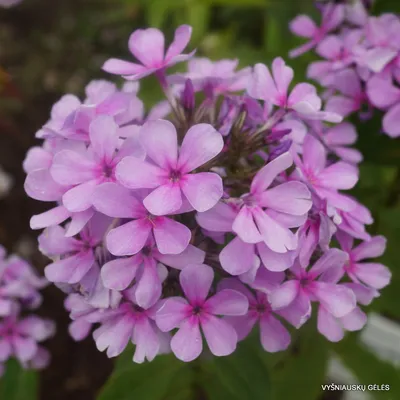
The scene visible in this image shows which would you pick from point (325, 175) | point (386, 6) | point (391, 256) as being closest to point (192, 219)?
point (325, 175)

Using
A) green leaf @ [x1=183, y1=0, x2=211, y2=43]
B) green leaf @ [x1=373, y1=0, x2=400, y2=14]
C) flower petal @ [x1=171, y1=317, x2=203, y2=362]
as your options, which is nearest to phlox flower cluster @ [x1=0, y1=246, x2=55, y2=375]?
flower petal @ [x1=171, y1=317, x2=203, y2=362]

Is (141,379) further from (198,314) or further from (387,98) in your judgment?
(387,98)

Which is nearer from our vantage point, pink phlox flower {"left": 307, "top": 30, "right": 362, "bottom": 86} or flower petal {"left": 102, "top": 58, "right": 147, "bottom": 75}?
flower petal {"left": 102, "top": 58, "right": 147, "bottom": 75}

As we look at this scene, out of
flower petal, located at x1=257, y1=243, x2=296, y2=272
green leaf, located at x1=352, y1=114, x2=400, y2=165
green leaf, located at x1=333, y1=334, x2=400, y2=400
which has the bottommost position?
green leaf, located at x1=333, y1=334, x2=400, y2=400

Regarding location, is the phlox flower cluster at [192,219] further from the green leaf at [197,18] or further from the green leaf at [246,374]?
the green leaf at [197,18]

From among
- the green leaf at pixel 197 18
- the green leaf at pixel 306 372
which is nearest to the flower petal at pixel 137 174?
the green leaf at pixel 306 372

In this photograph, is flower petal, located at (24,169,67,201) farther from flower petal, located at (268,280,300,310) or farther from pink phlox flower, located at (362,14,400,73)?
pink phlox flower, located at (362,14,400,73)

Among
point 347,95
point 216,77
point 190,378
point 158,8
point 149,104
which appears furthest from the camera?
point 158,8

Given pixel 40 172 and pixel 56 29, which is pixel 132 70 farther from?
pixel 56 29

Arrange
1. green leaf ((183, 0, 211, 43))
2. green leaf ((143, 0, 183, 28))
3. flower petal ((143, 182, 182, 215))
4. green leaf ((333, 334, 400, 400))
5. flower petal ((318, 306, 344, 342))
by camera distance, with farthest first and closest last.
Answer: green leaf ((183, 0, 211, 43)), green leaf ((143, 0, 183, 28)), green leaf ((333, 334, 400, 400)), flower petal ((318, 306, 344, 342)), flower petal ((143, 182, 182, 215))
